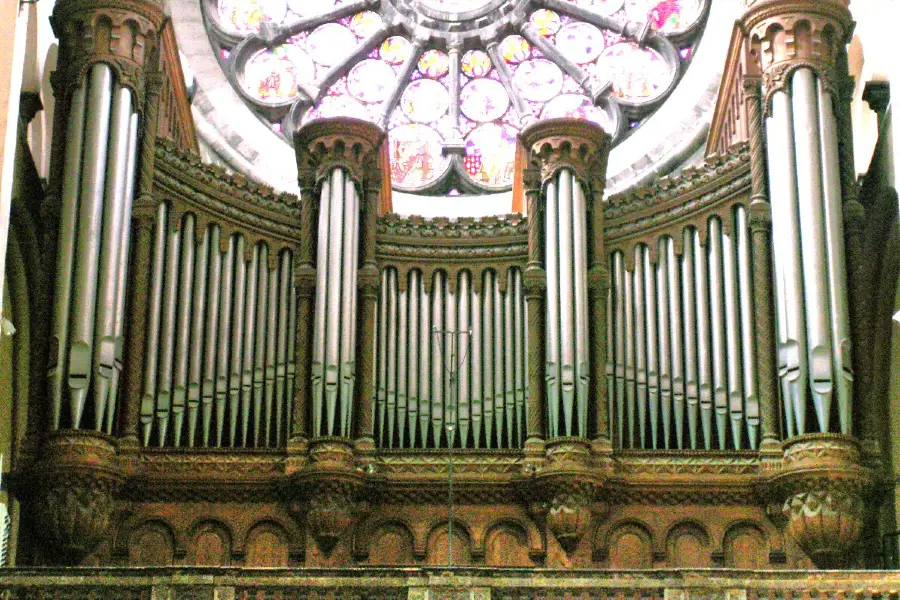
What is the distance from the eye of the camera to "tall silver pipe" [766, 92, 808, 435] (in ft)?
67.2

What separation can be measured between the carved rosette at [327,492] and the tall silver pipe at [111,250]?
2313mm

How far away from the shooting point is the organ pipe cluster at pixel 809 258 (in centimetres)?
2034

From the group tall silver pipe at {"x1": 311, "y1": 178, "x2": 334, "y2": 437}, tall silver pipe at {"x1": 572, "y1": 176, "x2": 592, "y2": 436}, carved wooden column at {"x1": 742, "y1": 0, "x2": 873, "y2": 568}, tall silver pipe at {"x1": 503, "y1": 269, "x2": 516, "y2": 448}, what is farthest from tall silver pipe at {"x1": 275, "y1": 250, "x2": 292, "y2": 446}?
carved wooden column at {"x1": 742, "y1": 0, "x2": 873, "y2": 568}

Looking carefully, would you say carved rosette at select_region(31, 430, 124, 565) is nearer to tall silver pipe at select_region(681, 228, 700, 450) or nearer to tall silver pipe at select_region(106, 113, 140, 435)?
tall silver pipe at select_region(106, 113, 140, 435)

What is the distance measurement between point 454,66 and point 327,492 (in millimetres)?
Answer: 9912

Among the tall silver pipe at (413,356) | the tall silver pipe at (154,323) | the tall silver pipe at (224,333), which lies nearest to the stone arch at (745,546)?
the tall silver pipe at (413,356)

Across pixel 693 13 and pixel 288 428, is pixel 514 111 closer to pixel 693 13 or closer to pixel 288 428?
pixel 693 13

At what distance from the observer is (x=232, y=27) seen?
93.7ft

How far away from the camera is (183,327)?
21.4 metres

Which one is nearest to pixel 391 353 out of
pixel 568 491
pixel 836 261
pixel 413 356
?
pixel 413 356

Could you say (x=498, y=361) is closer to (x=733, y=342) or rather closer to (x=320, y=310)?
(x=320, y=310)

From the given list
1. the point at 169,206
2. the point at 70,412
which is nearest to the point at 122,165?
the point at 169,206

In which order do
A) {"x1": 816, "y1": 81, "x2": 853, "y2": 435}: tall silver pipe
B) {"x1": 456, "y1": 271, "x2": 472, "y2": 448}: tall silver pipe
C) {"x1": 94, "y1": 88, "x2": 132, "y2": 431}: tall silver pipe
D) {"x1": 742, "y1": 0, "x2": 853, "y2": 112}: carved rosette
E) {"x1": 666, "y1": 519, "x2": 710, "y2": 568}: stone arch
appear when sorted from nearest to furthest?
{"x1": 816, "y1": 81, "x2": 853, "y2": 435}: tall silver pipe < {"x1": 94, "y1": 88, "x2": 132, "y2": 431}: tall silver pipe < {"x1": 666, "y1": 519, "x2": 710, "y2": 568}: stone arch < {"x1": 456, "y1": 271, "x2": 472, "y2": 448}: tall silver pipe < {"x1": 742, "y1": 0, "x2": 853, "y2": 112}: carved rosette

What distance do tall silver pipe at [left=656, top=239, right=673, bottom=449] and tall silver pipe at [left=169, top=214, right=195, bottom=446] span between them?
5392mm
